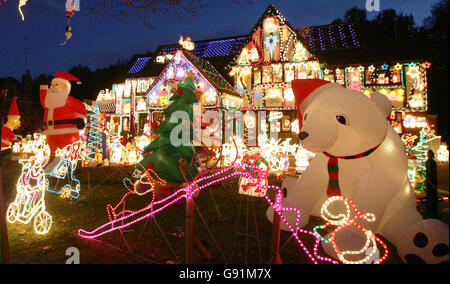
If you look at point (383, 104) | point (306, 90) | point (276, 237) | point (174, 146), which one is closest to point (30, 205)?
point (174, 146)

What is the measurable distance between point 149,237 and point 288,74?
15516mm

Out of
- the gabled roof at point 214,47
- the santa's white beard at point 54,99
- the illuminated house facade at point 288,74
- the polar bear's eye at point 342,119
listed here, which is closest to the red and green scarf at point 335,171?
the polar bear's eye at point 342,119

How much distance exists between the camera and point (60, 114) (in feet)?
20.8

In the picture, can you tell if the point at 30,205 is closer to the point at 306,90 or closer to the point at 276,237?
the point at 276,237

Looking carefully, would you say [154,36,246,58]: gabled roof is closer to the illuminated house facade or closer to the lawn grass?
the illuminated house facade

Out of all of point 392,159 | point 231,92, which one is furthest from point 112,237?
point 231,92

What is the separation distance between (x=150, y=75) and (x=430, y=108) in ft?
67.6

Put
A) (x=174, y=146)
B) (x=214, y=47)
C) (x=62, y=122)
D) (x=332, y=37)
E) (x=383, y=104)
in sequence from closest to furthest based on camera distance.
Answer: (x=383, y=104)
(x=62, y=122)
(x=174, y=146)
(x=332, y=37)
(x=214, y=47)

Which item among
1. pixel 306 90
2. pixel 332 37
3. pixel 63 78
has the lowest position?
pixel 306 90

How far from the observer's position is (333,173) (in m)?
4.00

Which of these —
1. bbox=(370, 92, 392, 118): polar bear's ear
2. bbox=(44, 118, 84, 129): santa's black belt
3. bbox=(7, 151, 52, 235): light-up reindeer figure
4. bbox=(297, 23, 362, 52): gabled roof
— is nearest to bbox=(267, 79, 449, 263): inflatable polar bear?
bbox=(370, 92, 392, 118): polar bear's ear

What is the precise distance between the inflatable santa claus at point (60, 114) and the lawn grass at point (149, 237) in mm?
1695

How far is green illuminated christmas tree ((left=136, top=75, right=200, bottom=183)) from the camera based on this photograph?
260 inches

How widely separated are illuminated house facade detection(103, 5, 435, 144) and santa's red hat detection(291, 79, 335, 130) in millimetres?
12617
